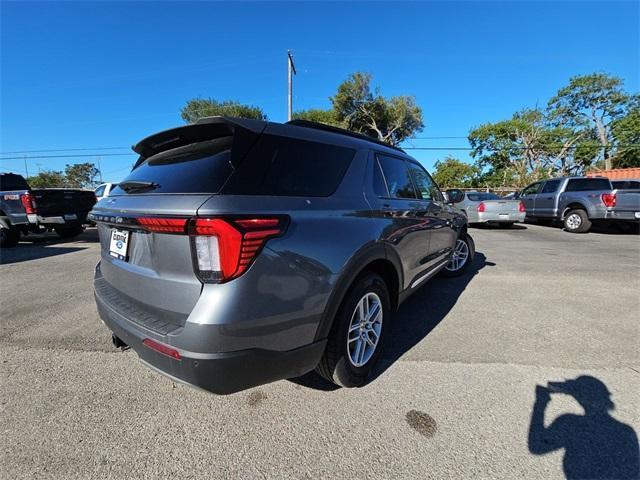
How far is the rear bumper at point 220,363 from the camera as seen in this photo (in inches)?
61.3

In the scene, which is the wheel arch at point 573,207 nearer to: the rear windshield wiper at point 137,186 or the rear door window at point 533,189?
the rear door window at point 533,189

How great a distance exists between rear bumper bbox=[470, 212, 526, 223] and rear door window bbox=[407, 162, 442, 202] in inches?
357

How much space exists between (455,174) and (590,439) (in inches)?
2119

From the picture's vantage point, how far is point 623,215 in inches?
403

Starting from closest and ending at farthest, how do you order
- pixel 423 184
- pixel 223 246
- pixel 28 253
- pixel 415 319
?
pixel 223 246
pixel 415 319
pixel 423 184
pixel 28 253

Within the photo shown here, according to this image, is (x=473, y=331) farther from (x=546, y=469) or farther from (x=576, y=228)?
(x=576, y=228)

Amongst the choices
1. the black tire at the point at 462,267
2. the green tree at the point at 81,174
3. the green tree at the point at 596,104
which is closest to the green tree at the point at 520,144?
the green tree at the point at 596,104

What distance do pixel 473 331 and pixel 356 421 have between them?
187cm

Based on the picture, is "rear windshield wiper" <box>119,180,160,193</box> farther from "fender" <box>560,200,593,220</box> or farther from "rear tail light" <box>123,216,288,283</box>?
"fender" <box>560,200,593,220</box>

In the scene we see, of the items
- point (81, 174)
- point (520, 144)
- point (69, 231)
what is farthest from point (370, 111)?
point (81, 174)

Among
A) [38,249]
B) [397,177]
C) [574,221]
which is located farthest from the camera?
[574,221]

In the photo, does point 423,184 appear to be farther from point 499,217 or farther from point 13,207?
point 499,217

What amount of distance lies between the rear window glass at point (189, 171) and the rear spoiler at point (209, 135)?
82 millimetres

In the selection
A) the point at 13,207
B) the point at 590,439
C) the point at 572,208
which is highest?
the point at 13,207
